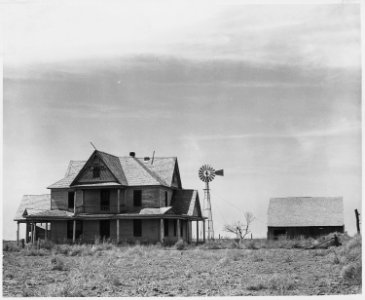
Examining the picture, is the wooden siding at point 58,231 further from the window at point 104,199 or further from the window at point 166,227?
the window at point 166,227

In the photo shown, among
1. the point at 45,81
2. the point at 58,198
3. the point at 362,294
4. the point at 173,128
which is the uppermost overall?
the point at 45,81

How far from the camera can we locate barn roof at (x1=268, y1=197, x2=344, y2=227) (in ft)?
145

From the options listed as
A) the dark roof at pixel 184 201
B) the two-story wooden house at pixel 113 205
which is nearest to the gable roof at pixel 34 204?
the two-story wooden house at pixel 113 205

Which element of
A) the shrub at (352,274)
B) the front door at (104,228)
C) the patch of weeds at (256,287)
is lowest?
the patch of weeds at (256,287)

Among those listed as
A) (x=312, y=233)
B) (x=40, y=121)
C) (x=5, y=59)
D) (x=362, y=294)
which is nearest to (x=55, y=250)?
(x=40, y=121)

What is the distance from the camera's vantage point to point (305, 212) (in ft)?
149

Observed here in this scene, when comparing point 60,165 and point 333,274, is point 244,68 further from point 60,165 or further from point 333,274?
point 60,165

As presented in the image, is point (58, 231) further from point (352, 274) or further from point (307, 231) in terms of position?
point (352, 274)

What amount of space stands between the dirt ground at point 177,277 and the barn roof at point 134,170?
568 inches

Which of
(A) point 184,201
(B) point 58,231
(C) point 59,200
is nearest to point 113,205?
(C) point 59,200

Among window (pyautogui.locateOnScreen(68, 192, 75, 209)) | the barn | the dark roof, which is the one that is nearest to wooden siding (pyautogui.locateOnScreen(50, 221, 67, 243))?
window (pyautogui.locateOnScreen(68, 192, 75, 209))

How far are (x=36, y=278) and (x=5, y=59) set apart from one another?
7201mm

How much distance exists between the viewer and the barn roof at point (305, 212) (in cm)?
4434

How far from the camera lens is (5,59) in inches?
745
